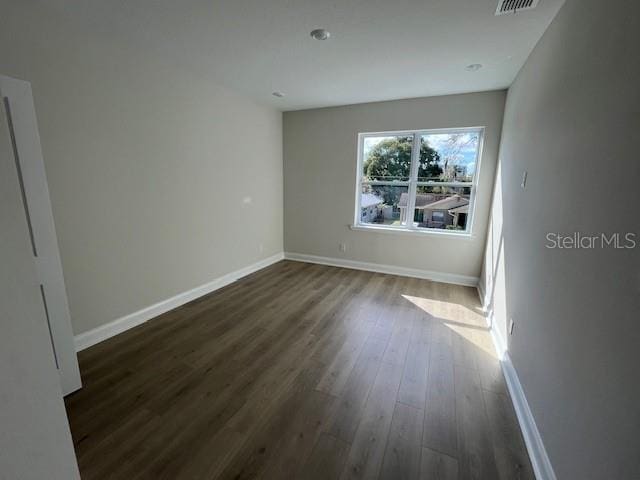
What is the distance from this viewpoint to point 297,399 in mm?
1794

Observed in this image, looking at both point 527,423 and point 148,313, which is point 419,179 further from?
point 148,313

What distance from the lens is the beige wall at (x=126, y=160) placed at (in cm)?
195

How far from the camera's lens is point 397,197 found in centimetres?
425

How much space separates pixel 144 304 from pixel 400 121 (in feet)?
13.0

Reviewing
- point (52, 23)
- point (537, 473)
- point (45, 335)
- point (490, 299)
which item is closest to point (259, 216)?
point (52, 23)

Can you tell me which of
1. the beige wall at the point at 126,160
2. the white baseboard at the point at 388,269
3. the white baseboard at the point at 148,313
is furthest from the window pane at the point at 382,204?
the white baseboard at the point at 148,313

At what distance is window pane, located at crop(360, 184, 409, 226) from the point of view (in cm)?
424

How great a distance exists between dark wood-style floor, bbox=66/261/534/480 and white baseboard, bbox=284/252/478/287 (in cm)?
102

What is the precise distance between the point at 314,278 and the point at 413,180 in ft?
6.90

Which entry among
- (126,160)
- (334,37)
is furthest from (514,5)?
(126,160)

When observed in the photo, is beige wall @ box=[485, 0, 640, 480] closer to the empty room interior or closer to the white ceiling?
the empty room interior

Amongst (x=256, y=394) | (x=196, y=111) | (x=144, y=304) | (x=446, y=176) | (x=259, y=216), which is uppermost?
(x=196, y=111)

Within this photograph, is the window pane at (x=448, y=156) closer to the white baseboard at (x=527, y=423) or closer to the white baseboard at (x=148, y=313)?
the white baseboard at (x=527, y=423)

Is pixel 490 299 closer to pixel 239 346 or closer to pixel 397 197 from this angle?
pixel 397 197
